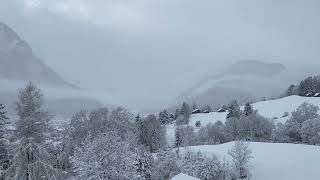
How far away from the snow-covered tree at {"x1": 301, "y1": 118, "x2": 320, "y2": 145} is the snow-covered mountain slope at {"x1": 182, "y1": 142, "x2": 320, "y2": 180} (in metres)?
15.6

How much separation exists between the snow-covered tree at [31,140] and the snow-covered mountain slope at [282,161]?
54.0 meters

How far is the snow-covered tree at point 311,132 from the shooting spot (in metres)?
114

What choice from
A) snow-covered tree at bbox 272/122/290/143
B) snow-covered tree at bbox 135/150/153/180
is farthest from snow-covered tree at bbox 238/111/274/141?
snow-covered tree at bbox 135/150/153/180

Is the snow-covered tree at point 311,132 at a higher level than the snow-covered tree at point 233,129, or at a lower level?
lower

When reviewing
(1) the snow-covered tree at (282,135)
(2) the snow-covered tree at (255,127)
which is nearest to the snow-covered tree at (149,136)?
(1) the snow-covered tree at (282,135)

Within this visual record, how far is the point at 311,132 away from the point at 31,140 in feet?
303

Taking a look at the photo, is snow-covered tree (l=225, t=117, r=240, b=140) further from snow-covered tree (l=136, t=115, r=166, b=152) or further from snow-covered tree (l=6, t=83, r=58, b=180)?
snow-covered tree (l=6, t=83, r=58, b=180)

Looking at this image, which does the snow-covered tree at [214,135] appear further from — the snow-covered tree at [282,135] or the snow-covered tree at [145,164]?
the snow-covered tree at [145,164]

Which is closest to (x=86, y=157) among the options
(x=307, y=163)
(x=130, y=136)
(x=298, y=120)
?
(x=130, y=136)

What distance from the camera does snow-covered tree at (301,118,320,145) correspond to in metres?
114

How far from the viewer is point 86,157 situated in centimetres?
5403

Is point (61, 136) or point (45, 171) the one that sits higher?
point (61, 136)

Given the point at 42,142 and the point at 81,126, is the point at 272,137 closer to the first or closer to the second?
the point at 81,126

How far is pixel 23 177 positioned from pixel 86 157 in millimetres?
19600
